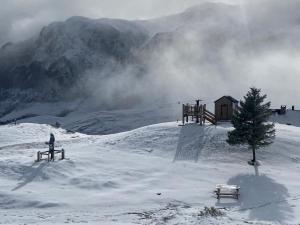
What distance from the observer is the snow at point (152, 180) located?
31.6 m

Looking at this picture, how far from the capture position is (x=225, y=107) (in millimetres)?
58688

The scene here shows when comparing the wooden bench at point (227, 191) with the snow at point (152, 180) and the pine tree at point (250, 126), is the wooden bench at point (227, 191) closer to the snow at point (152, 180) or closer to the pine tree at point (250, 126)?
the snow at point (152, 180)

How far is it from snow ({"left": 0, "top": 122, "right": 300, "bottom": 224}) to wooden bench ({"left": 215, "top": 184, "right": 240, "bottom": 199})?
54 centimetres

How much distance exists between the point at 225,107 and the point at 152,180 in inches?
843

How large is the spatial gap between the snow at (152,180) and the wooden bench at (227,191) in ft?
1.78

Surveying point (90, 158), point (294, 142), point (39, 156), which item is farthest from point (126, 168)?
point (294, 142)

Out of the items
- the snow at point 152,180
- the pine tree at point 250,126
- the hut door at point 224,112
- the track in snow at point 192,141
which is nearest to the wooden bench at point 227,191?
the snow at point 152,180

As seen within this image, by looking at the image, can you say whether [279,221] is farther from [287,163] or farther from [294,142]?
[294,142]

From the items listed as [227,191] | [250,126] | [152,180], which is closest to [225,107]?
[250,126]

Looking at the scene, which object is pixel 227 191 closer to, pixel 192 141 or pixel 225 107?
pixel 192 141

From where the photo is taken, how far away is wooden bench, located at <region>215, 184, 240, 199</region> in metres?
35.9

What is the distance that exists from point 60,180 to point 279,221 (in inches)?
623

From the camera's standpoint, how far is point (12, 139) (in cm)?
6212

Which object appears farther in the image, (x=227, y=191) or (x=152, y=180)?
(x=152, y=180)
